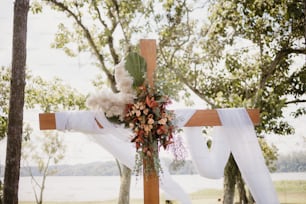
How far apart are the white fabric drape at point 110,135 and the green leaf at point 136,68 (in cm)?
36

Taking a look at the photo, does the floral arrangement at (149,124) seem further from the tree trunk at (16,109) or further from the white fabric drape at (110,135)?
the tree trunk at (16,109)

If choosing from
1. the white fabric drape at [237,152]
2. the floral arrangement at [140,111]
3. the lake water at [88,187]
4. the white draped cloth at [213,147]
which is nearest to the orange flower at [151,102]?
the floral arrangement at [140,111]

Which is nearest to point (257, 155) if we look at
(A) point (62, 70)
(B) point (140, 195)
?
(B) point (140, 195)

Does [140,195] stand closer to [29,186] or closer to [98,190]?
[98,190]

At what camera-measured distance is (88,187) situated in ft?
20.5

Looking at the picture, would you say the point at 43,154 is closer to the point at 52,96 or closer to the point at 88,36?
the point at 52,96

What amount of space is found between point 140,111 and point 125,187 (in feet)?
11.0

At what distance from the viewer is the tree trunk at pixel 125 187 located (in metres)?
6.13

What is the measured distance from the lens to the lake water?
619cm

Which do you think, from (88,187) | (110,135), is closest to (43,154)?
(88,187)

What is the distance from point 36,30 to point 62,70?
2.17ft

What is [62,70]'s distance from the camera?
20.6 feet

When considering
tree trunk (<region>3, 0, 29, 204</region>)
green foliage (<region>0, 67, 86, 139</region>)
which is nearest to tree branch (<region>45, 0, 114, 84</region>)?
green foliage (<region>0, 67, 86, 139</region>)

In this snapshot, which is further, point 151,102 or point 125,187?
point 125,187
